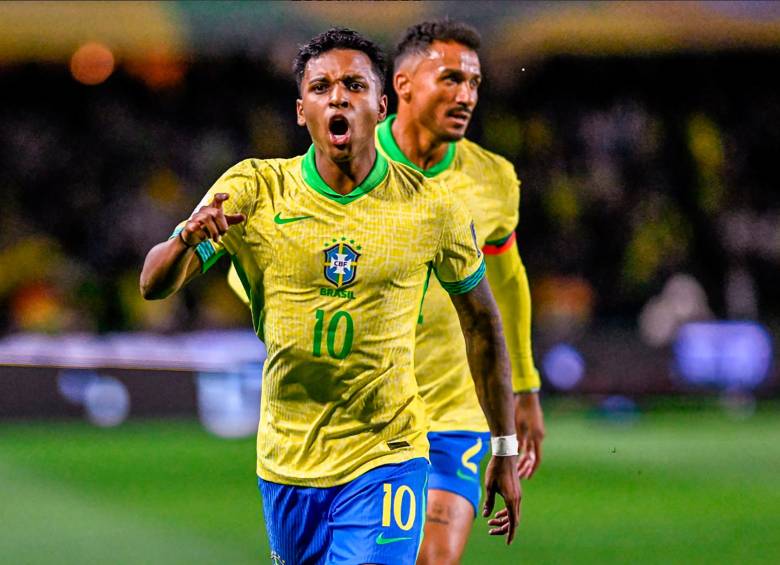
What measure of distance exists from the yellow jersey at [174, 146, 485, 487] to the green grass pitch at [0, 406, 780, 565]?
3882 mm

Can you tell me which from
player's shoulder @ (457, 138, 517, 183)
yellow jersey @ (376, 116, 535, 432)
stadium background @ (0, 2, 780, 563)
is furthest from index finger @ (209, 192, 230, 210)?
stadium background @ (0, 2, 780, 563)

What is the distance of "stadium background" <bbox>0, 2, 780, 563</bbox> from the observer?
11.5 meters

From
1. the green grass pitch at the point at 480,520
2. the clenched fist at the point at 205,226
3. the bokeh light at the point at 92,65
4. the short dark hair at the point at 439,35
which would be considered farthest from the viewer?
the bokeh light at the point at 92,65

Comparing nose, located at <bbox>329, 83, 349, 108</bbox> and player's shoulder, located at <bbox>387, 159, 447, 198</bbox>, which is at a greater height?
nose, located at <bbox>329, 83, 349, 108</bbox>

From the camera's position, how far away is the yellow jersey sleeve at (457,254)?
452 centimetres

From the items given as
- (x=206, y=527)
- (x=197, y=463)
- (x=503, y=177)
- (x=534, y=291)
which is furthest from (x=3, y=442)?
(x=503, y=177)

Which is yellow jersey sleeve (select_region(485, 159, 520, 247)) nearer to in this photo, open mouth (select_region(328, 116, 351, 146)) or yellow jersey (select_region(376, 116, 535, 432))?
yellow jersey (select_region(376, 116, 535, 432))

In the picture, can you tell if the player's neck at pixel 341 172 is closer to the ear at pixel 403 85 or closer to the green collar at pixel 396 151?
the green collar at pixel 396 151

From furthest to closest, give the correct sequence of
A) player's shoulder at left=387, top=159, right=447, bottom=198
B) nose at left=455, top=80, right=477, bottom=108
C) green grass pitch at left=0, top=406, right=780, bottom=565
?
green grass pitch at left=0, top=406, right=780, bottom=565 < nose at left=455, top=80, right=477, bottom=108 < player's shoulder at left=387, top=159, right=447, bottom=198

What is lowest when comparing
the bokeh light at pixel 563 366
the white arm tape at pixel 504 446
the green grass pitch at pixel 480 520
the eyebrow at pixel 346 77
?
the green grass pitch at pixel 480 520

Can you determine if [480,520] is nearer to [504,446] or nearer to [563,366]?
[504,446]

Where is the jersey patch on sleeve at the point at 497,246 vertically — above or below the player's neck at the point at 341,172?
below

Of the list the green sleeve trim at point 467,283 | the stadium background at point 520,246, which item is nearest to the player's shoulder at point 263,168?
the green sleeve trim at point 467,283

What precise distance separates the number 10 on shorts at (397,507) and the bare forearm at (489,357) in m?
0.50
